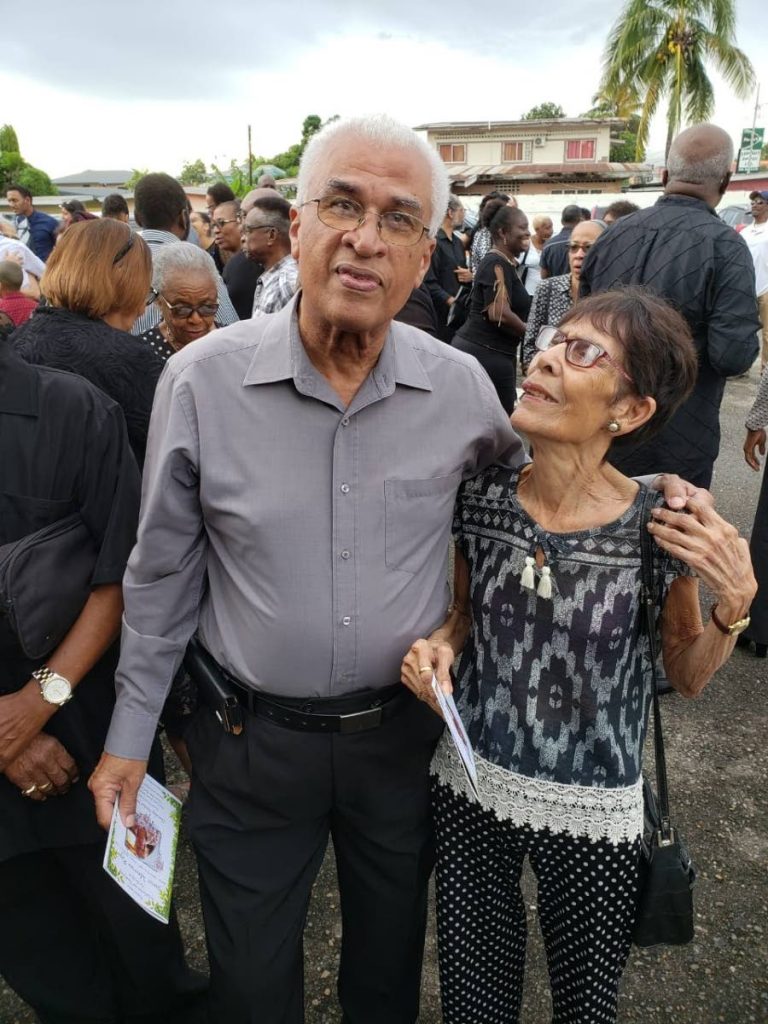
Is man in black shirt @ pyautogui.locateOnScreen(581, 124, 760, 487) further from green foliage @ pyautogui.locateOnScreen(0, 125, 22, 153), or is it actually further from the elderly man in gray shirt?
green foliage @ pyautogui.locateOnScreen(0, 125, 22, 153)

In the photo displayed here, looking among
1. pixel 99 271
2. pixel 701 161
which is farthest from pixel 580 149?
pixel 99 271

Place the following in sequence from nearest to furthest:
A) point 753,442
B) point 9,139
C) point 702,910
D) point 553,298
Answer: point 702,910
point 753,442
point 553,298
point 9,139

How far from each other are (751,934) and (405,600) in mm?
1776

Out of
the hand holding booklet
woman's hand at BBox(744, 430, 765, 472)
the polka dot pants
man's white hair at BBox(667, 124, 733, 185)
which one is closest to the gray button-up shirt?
the hand holding booklet

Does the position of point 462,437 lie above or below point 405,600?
above

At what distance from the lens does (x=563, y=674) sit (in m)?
1.56

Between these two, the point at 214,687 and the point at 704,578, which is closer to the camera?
the point at 704,578

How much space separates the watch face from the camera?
1.56m

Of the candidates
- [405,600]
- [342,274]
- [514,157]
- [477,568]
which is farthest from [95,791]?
[514,157]

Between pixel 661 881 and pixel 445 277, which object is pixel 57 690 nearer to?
pixel 661 881

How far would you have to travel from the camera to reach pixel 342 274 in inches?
57.8

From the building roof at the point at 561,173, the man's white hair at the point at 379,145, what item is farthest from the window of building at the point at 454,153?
the man's white hair at the point at 379,145

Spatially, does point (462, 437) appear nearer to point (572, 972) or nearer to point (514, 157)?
point (572, 972)

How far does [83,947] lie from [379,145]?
6.80 feet
